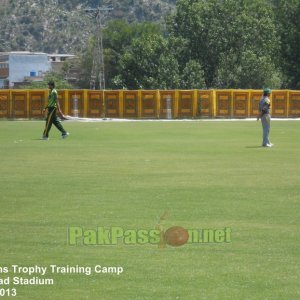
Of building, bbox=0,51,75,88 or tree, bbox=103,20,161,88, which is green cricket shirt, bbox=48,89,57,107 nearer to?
tree, bbox=103,20,161,88

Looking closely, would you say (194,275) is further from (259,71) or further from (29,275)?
(259,71)

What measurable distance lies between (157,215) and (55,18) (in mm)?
162856

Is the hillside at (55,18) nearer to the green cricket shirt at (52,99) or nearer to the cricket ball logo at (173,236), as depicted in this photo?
the green cricket shirt at (52,99)

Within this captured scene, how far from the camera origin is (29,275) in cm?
1005

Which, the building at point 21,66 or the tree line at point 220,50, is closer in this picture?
the tree line at point 220,50

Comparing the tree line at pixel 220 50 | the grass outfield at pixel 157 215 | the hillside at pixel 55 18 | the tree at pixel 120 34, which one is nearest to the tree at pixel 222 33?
the tree line at pixel 220 50

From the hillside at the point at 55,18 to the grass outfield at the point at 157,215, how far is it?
14892 cm

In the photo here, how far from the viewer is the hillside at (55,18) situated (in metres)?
175

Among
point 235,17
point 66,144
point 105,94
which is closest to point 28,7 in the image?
point 235,17

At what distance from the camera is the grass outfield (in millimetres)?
9852

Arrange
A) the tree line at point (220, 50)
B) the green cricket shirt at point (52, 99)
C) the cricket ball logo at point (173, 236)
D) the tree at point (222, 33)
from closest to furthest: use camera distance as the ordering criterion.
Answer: the cricket ball logo at point (173, 236) → the green cricket shirt at point (52, 99) → the tree line at point (220, 50) → the tree at point (222, 33)

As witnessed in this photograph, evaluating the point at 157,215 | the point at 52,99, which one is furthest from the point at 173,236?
the point at 52,99

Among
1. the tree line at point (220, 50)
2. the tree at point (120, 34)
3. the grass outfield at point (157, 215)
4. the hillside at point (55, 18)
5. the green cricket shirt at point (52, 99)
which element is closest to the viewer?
the grass outfield at point (157, 215)

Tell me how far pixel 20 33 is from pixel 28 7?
6.71 metres
